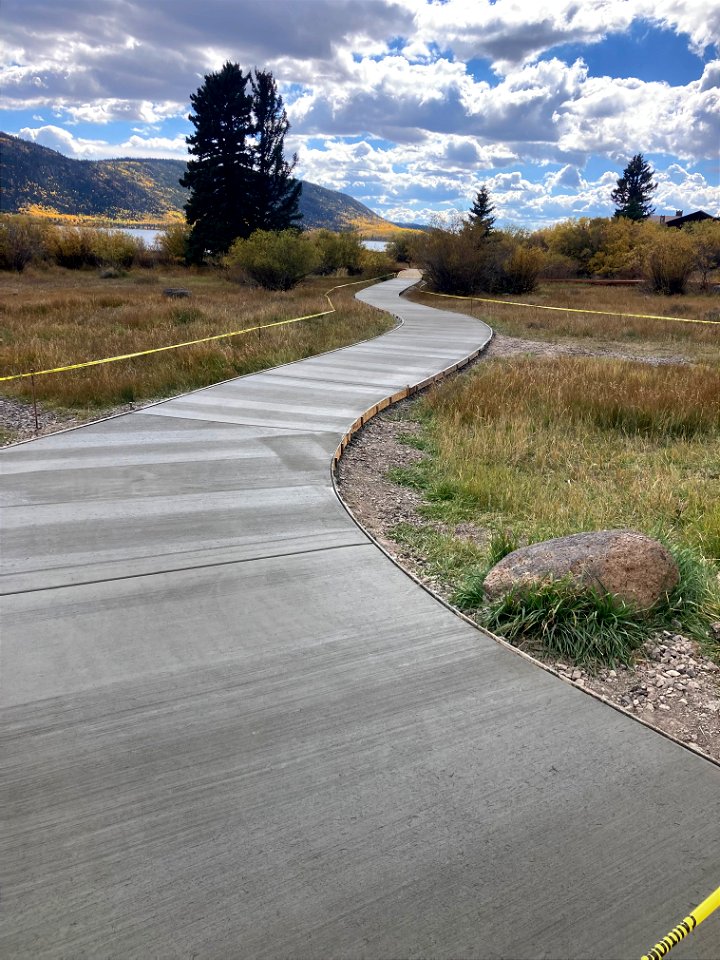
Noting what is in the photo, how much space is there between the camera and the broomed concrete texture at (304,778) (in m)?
1.70

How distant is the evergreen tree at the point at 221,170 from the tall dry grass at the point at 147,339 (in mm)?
20909

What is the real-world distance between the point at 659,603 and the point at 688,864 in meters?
1.78

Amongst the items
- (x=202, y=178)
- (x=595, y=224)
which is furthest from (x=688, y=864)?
(x=595, y=224)

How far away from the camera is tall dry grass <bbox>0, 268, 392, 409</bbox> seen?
917cm

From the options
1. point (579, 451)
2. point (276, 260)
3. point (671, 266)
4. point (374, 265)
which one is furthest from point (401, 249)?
point (579, 451)

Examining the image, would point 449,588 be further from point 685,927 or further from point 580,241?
point 580,241

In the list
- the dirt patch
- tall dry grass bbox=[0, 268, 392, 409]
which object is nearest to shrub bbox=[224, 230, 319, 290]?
tall dry grass bbox=[0, 268, 392, 409]

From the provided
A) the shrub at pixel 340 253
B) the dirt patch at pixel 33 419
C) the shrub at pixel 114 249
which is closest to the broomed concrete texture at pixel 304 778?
the dirt patch at pixel 33 419

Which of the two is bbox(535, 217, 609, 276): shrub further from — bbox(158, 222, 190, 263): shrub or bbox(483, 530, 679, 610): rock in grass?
bbox(483, 530, 679, 610): rock in grass

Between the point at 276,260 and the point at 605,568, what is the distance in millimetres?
26764

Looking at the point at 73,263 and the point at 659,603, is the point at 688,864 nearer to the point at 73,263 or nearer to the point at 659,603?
the point at 659,603

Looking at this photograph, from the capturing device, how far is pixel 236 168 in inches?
1626

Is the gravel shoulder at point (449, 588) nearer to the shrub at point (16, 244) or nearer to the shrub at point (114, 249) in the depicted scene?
the shrub at point (16, 244)

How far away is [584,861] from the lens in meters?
1.88
